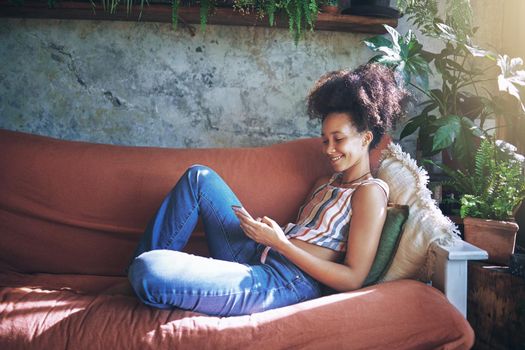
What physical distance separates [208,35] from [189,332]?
167 cm

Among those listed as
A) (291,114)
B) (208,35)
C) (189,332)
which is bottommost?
(189,332)

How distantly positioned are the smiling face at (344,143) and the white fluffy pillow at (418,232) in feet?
0.59

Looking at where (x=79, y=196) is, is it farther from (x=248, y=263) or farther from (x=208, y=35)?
(x=208, y=35)

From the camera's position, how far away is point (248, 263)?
63.8 inches

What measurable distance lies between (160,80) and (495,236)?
5.85 feet

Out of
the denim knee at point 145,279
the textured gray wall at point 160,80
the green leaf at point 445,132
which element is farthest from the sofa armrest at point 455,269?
the textured gray wall at point 160,80

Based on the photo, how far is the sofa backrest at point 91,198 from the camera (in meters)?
1.95

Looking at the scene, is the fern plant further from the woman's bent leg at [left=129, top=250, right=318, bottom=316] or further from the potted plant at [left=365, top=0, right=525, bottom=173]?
the woman's bent leg at [left=129, top=250, right=318, bottom=316]

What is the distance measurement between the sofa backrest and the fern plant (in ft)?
1.34

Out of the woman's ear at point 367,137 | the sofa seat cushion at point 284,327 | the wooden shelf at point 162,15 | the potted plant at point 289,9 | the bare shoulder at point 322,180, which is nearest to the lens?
the sofa seat cushion at point 284,327

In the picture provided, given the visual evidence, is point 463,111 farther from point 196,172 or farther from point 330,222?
point 196,172

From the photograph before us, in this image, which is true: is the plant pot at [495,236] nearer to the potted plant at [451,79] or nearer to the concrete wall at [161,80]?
the potted plant at [451,79]

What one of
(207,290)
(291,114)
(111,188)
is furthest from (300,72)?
(207,290)

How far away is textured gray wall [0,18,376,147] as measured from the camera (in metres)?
2.41
